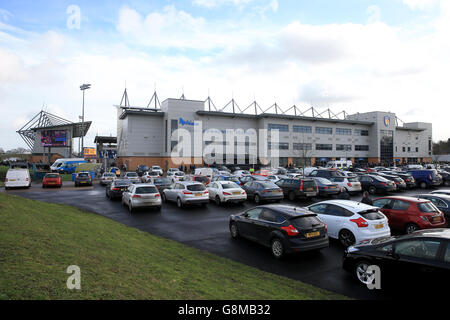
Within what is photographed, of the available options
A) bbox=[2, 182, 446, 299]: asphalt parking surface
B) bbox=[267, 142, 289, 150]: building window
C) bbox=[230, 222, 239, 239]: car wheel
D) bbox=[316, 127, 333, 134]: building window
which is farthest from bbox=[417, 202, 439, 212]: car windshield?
bbox=[316, 127, 333, 134]: building window

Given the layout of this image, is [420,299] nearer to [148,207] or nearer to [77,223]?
[77,223]

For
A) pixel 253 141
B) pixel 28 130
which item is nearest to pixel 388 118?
pixel 253 141

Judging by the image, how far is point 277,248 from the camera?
309 inches

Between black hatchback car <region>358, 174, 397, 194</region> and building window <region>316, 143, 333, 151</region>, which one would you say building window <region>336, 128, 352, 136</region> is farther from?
black hatchback car <region>358, 174, 397, 194</region>

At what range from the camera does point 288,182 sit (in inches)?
766

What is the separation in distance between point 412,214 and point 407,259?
545 cm

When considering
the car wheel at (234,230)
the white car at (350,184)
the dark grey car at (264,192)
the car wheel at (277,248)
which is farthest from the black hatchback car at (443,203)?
the white car at (350,184)

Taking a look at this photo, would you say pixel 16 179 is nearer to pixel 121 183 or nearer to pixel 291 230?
pixel 121 183

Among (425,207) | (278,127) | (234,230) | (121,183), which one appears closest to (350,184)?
(425,207)

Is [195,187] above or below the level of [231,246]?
above

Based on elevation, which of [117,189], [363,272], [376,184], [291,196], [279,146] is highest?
[279,146]

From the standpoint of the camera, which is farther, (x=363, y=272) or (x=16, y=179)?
(x=16, y=179)

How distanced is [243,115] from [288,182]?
47.4 metres
